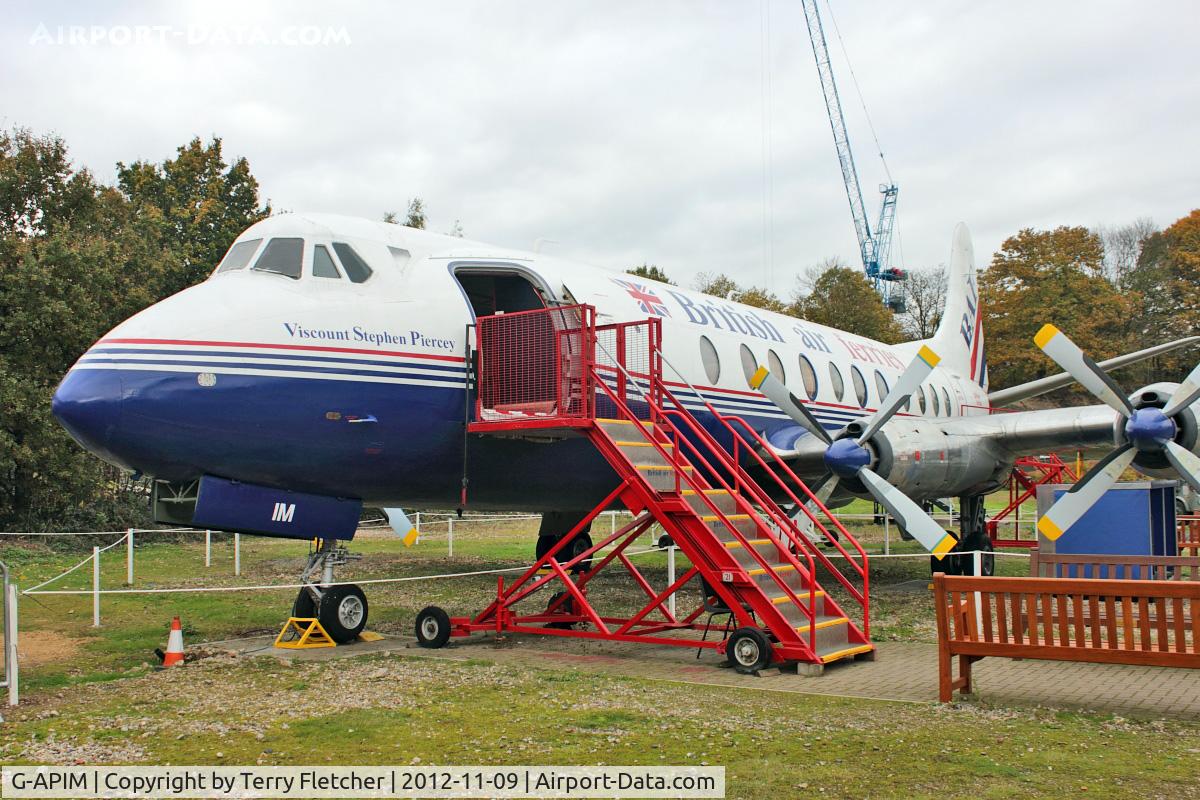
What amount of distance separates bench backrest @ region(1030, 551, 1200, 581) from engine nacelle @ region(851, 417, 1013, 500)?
2.12m

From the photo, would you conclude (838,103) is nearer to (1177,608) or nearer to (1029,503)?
(1029,503)

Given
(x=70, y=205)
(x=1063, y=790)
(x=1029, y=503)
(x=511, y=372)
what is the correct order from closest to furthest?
1. (x=1063, y=790)
2. (x=511, y=372)
3. (x=70, y=205)
4. (x=1029, y=503)

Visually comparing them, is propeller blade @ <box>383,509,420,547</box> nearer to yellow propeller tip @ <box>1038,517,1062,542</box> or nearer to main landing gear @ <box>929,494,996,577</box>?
yellow propeller tip @ <box>1038,517,1062,542</box>

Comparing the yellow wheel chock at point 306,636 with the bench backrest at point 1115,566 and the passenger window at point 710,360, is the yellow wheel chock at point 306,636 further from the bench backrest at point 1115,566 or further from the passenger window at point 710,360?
the bench backrest at point 1115,566

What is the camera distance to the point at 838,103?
3863 inches

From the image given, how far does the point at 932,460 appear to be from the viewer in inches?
563

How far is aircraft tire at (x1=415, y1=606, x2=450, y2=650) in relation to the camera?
11.0m

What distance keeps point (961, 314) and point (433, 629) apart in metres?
18.6

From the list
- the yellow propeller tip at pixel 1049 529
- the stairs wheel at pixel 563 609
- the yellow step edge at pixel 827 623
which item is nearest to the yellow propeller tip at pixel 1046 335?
the yellow propeller tip at pixel 1049 529

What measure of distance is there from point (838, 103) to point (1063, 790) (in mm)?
100349

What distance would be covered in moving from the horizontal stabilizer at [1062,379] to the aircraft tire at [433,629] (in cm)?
996

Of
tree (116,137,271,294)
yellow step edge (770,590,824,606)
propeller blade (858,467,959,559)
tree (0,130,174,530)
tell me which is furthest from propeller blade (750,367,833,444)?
tree (116,137,271,294)

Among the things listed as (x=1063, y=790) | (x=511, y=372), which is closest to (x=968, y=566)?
(x=511, y=372)

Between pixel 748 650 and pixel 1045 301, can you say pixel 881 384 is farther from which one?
pixel 1045 301
